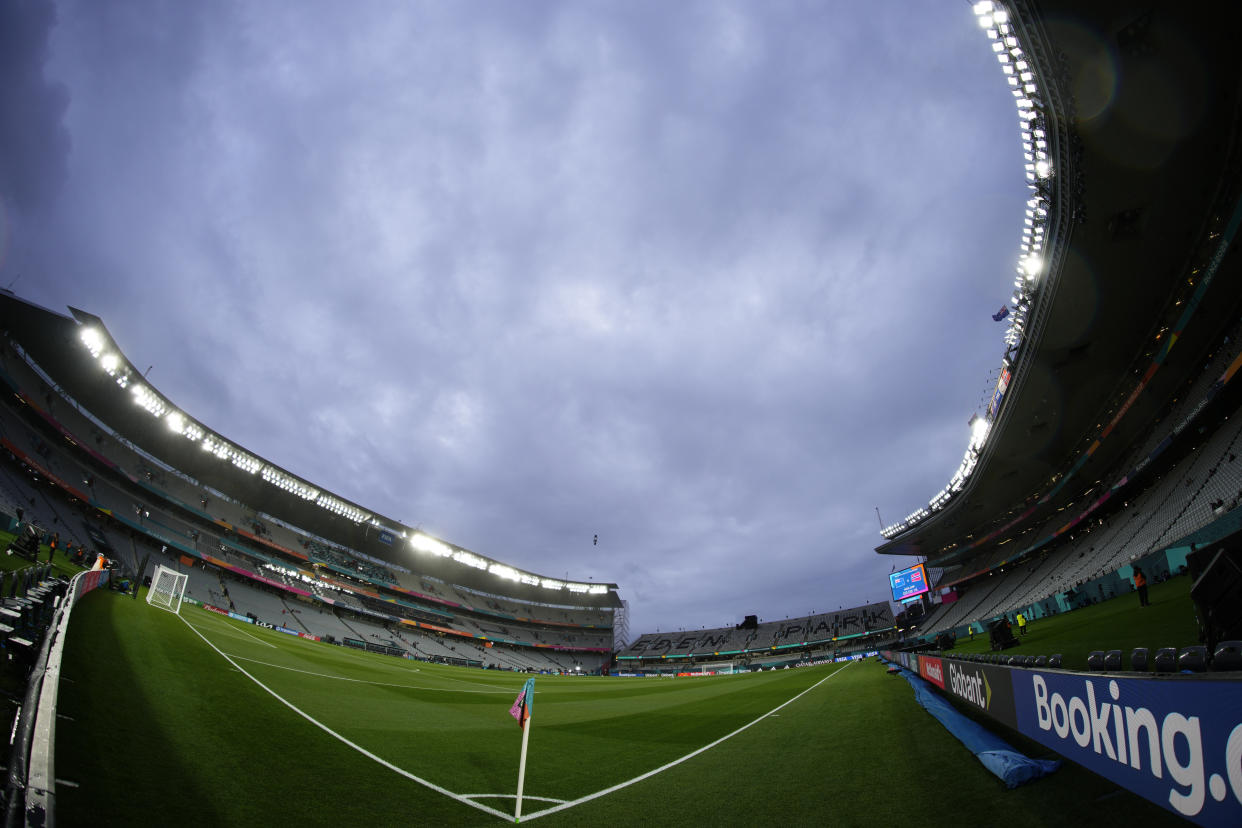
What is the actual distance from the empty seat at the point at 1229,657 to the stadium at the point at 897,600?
145mm

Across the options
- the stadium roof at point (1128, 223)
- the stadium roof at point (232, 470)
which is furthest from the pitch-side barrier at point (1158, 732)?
the stadium roof at point (232, 470)

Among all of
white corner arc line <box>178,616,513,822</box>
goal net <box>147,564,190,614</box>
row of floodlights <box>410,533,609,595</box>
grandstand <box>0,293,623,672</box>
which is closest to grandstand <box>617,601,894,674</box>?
row of floodlights <box>410,533,609,595</box>

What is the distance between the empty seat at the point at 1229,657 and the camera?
2.98m

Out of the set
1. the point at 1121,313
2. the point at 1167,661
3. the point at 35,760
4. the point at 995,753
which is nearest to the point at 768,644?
the point at 1121,313

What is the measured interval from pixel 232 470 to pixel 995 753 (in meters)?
56.6

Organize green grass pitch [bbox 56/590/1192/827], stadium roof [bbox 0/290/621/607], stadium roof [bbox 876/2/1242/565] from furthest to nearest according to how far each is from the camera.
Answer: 1. stadium roof [bbox 0/290/621/607]
2. stadium roof [bbox 876/2/1242/565]
3. green grass pitch [bbox 56/590/1192/827]

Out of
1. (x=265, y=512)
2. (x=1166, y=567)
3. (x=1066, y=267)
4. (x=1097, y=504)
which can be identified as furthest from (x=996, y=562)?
(x=265, y=512)

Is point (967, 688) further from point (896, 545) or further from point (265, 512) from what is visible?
point (265, 512)

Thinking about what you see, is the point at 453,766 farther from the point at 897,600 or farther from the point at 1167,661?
the point at 897,600

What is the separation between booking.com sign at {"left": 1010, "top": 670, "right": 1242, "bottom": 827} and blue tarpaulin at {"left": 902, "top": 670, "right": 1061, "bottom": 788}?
734 millimetres

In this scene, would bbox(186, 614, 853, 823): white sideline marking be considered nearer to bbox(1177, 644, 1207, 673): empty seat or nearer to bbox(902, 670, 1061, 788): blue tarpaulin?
bbox(902, 670, 1061, 788): blue tarpaulin

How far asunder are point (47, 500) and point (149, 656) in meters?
32.1

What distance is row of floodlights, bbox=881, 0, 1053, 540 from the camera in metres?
14.8

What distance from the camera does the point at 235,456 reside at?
41.6 m
